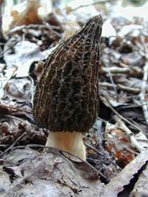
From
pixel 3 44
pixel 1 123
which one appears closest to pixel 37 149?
pixel 1 123

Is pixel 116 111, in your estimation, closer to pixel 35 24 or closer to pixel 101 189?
pixel 101 189

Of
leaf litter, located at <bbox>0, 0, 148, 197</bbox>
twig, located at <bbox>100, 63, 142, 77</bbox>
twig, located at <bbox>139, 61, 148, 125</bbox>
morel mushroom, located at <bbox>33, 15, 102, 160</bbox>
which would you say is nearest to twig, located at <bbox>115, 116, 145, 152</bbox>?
leaf litter, located at <bbox>0, 0, 148, 197</bbox>

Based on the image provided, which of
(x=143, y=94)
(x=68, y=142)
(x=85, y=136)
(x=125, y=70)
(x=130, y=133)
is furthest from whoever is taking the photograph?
(x=125, y=70)

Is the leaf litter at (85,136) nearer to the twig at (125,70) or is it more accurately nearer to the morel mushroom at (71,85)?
the twig at (125,70)

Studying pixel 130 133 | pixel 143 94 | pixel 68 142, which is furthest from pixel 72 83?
pixel 143 94

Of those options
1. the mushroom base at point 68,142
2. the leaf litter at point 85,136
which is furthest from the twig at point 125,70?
the mushroom base at point 68,142

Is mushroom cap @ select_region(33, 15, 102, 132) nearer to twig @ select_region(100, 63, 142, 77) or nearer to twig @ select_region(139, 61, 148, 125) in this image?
twig @ select_region(139, 61, 148, 125)

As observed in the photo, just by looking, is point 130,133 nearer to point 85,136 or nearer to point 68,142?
point 85,136
